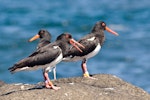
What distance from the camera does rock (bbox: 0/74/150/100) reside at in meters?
17.1

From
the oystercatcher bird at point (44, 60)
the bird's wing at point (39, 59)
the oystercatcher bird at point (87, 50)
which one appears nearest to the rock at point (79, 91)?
the oystercatcher bird at point (44, 60)

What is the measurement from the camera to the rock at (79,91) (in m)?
17.1

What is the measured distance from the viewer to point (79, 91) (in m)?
17.4

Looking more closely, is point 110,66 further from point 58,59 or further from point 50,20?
point 58,59

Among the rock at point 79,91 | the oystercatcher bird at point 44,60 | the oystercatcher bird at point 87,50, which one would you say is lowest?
the rock at point 79,91

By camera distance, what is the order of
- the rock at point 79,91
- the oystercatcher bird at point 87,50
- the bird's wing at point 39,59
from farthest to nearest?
the oystercatcher bird at point 87,50 < the bird's wing at point 39,59 < the rock at point 79,91

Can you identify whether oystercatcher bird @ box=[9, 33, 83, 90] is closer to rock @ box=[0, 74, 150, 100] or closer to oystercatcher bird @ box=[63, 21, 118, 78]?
rock @ box=[0, 74, 150, 100]

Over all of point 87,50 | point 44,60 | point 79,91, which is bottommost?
point 79,91

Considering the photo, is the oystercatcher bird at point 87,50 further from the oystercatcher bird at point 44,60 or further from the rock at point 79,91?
the oystercatcher bird at point 44,60

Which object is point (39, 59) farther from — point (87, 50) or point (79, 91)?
point (87, 50)

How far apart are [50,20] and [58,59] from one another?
129 feet

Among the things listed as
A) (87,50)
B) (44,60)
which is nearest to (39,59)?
(44,60)

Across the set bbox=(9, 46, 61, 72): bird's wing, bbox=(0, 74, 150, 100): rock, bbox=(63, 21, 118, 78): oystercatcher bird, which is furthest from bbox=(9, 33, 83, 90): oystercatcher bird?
bbox=(63, 21, 118, 78): oystercatcher bird

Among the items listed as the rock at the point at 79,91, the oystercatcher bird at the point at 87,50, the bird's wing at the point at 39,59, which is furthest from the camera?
the oystercatcher bird at the point at 87,50
